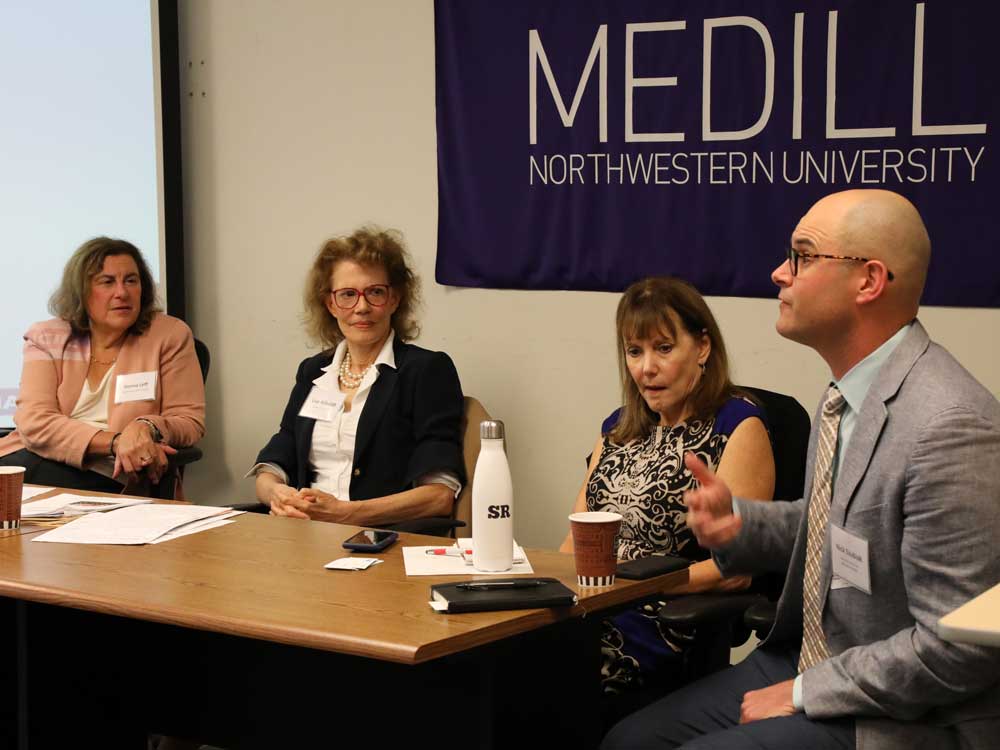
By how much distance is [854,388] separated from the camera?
6.84 ft

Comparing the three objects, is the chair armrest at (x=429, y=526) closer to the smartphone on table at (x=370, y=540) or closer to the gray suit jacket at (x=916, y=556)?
the smartphone on table at (x=370, y=540)

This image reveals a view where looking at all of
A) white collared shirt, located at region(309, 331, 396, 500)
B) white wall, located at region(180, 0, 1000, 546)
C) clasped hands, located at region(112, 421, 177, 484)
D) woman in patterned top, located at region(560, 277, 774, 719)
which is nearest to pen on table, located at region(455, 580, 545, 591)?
woman in patterned top, located at region(560, 277, 774, 719)

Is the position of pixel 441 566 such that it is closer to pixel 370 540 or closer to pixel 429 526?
pixel 370 540

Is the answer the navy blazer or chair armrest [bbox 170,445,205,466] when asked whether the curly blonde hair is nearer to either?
the navy blazer

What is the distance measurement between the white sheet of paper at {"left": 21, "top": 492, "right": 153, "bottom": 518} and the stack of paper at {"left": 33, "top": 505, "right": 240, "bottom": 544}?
0.06 meters

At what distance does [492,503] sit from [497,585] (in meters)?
0.17

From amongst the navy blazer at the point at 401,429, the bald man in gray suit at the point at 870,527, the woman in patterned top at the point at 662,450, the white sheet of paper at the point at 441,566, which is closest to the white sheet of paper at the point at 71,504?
the navy blazer at the point at 401,429

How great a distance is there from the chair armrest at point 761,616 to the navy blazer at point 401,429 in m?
1.19

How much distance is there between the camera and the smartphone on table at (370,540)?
8.22ft

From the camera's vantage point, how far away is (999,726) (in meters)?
1.85

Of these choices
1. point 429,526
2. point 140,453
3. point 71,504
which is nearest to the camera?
point 71,504

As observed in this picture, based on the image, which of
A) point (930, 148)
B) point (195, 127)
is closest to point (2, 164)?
point (195, 127)

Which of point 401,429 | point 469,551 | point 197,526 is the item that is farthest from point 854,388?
point 401,429

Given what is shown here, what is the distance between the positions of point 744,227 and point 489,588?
1912 millimetres
